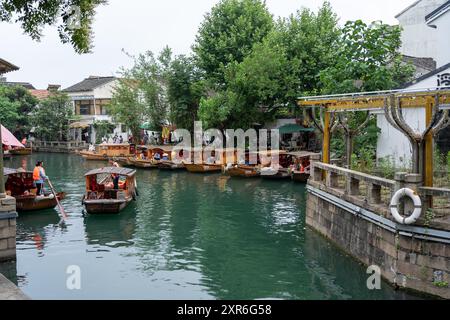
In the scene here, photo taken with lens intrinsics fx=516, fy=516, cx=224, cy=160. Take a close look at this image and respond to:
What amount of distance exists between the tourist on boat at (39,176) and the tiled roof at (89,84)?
120 feet

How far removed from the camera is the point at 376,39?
18141 millimetres

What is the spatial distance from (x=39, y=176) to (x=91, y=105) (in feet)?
123

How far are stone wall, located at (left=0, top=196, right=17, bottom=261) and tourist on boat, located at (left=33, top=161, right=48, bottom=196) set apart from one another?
685cm

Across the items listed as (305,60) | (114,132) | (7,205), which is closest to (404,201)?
(7,205)

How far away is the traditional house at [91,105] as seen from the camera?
54656 mm

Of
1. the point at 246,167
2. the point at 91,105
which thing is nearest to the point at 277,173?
the point at 246,167

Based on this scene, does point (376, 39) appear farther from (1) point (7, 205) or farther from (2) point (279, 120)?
(2) point (279, 120)

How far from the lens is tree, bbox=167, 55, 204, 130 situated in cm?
3809

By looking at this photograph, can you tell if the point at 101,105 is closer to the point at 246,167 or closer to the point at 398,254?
the point at 246,167

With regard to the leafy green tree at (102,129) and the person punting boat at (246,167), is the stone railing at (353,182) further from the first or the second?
the leafy green tree at (102,129)

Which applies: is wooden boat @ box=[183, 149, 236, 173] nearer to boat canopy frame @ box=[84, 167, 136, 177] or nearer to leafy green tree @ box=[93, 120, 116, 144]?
boat canopy frame @ box=[84, 167, 136, 177]

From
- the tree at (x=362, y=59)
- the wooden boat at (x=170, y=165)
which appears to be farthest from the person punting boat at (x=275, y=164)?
the tree at (x=362, y=59)

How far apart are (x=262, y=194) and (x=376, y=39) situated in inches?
363

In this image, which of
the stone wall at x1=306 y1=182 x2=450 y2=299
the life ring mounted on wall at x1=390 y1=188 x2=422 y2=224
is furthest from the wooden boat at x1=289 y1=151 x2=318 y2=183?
the life ring mounted on wall at x1=390 y1=188 x2=422 y2=224
